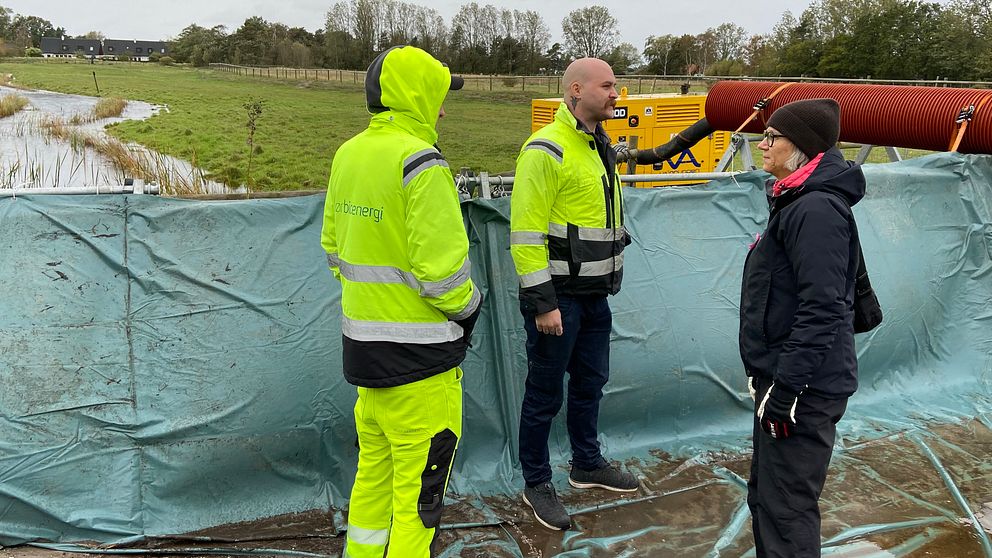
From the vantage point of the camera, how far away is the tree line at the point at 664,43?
47406mm

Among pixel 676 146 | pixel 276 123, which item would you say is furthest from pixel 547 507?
pixel 276 123

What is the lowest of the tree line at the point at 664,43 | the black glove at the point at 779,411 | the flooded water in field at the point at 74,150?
the black glove at the point at 779,411

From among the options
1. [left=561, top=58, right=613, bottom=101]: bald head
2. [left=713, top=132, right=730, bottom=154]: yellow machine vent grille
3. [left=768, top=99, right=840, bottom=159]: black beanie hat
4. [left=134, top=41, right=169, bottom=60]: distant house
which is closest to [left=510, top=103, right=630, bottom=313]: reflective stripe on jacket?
[left=561, top=58, right=613, bottom=101]: bald head

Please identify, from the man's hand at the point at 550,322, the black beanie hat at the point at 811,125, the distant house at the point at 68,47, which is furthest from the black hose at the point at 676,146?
the distant house at the point at 68,47

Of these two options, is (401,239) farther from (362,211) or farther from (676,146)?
(676,146)

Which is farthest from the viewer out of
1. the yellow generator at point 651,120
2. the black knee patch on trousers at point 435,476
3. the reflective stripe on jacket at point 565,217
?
the yellow generator at point 651,120

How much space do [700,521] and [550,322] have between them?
1.34 meters

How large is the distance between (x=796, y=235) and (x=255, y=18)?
74828 millimetres

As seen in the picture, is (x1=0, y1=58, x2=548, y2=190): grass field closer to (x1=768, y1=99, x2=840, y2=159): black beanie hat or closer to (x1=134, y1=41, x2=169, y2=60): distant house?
(x1=768, y1=99, x2=840, y2=159): black beanie hat

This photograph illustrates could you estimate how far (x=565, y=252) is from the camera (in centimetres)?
321

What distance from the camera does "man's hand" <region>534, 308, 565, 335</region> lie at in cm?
307

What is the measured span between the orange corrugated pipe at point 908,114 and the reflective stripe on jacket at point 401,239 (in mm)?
3713

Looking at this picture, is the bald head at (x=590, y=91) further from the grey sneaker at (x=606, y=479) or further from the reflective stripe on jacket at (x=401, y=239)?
the grey sneaker at (x=606, y=479)

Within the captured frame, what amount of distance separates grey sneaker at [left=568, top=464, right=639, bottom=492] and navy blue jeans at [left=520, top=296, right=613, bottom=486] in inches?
1.6
